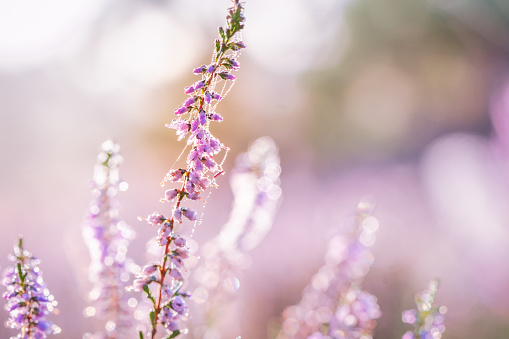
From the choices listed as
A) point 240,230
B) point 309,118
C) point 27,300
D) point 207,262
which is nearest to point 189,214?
point 27,300

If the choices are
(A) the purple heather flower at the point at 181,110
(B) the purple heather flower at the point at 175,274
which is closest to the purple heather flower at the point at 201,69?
(A) the purple heather flower at the point at 181,110

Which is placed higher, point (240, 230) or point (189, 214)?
point (240, 230)

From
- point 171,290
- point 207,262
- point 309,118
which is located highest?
point 309,118

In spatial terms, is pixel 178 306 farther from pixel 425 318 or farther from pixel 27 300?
pixel 425 318

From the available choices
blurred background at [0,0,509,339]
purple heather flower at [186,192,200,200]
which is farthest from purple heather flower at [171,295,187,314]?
blurred background at [0,0,509,339]

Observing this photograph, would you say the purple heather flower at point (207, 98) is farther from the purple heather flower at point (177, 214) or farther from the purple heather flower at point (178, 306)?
the purple heather flower at point (178, 306)

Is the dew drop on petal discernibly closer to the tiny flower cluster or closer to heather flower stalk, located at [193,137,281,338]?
heather flower stalk, located at [193,137,281,338]

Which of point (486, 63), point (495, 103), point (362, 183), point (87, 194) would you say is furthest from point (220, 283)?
point (486, 63)

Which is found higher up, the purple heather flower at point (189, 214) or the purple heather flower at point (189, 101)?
the purple heather flower at point (189, 101)
